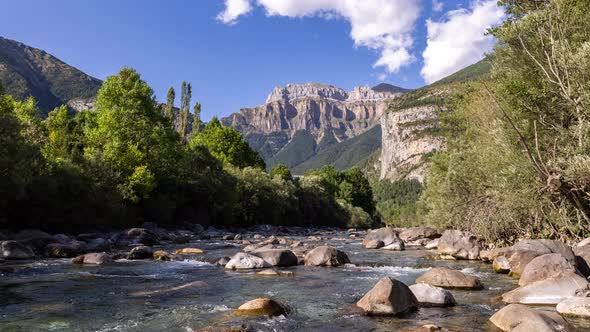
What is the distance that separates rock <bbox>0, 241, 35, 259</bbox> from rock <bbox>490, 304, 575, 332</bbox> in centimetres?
2341

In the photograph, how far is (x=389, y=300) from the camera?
12.1 m

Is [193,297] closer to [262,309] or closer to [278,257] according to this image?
[262,309]

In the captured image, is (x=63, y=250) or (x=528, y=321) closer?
(x=528, y=321)

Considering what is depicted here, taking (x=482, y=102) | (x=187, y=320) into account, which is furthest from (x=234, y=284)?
(x=482, y=102)

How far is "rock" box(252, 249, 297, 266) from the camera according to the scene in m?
22.5

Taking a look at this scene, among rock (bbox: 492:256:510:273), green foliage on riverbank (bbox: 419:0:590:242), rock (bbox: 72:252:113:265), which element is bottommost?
rock (bbox: 492:256:510:273)

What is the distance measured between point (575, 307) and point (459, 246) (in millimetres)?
15619

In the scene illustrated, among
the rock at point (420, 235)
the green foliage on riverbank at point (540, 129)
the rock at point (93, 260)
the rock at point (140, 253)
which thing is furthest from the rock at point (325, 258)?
the rock at point (420, 235)

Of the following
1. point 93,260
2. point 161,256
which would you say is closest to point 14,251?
point 93,260

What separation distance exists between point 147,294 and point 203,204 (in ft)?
149

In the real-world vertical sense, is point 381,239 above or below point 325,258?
below

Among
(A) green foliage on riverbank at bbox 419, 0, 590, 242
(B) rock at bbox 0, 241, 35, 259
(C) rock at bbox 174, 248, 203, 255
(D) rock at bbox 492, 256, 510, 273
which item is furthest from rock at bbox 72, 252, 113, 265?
(A) green foliage on riverbank at bbox 419, 0, 590, 242

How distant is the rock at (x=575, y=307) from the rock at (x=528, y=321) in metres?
1.70

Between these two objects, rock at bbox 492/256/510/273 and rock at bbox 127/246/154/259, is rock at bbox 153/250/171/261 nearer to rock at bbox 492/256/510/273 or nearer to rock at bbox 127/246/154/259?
rock at bbox 127/246/154/259
